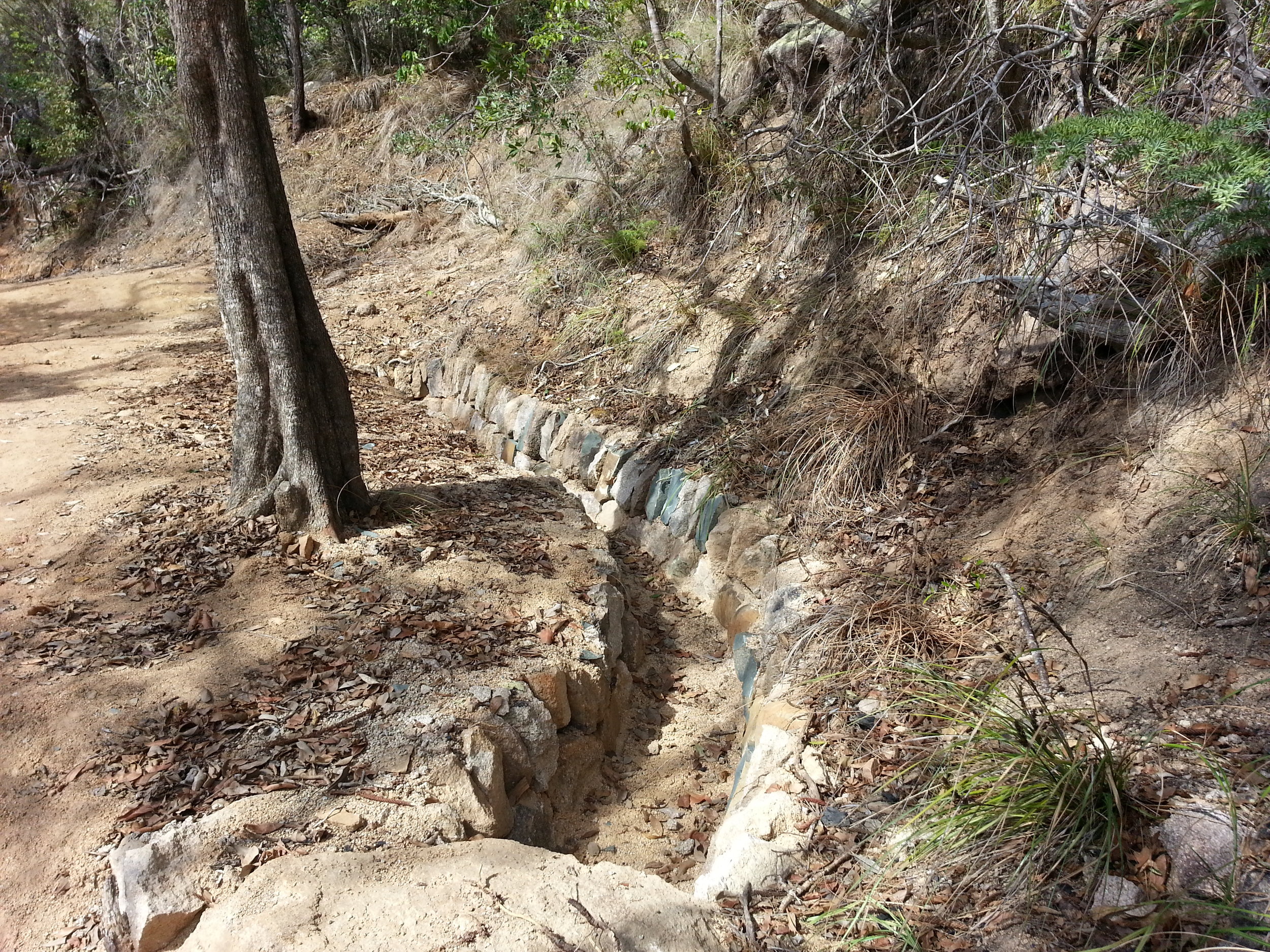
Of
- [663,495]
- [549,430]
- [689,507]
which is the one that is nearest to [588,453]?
[549,430]

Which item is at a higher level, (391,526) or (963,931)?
(391,526)

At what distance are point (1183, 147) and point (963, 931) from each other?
8.80 feet

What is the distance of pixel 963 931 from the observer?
2486mm

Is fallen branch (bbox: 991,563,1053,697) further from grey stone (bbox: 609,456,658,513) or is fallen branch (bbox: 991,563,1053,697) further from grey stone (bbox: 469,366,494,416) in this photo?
grey stone (bbox: 469,366,494,416)

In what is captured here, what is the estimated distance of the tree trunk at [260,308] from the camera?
14.1ft

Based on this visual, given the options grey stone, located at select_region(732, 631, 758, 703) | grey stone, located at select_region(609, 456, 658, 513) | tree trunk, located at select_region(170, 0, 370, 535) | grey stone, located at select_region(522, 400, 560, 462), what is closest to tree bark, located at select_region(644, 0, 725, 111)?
grey stone, located at select_region(522, 400, 560, 462)

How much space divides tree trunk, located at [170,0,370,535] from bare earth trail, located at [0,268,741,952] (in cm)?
31

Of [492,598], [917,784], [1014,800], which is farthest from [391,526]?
[1014,800]

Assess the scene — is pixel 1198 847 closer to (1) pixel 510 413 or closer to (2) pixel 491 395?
(1) pixel 510 413

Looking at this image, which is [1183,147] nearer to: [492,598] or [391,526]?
[492,598]

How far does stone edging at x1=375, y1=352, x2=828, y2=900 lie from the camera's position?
317 centimetres

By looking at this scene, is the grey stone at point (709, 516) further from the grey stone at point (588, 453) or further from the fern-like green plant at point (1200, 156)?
the fern-like green plant at point (1200, 156)

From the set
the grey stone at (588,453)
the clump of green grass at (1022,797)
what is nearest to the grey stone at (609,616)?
the grey stone at (588,453)

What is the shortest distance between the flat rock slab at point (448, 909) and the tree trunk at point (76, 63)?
17693 mm
